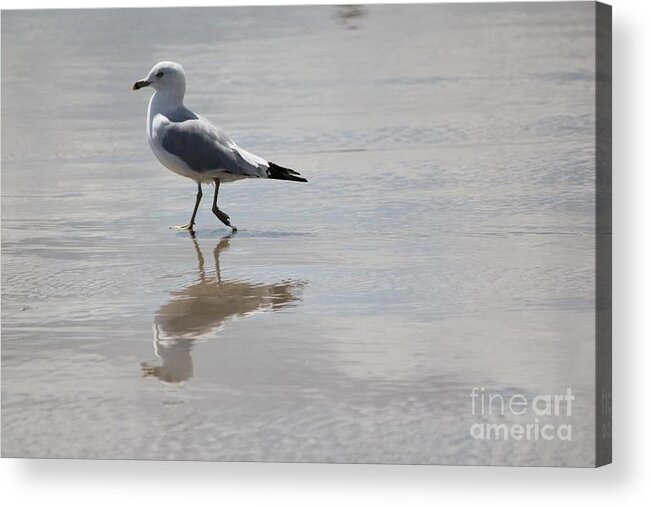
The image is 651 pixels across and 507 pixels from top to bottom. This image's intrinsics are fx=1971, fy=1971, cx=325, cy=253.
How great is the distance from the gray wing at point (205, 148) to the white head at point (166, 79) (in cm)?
14

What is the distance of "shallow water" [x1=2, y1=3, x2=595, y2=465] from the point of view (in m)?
6.87

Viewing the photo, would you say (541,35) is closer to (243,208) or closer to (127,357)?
(243,208)

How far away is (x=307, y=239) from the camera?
24.3 feet

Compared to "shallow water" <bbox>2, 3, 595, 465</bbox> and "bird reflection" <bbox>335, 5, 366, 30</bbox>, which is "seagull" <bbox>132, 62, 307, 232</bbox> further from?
"bird reflection" <bbox>335, 5, 366, 30</bbox>

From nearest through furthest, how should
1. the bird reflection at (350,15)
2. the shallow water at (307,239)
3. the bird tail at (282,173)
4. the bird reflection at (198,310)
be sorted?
1. the shallow water at (307,239)
2. the bird reflection at (198,310)
3. the bird reflection at (350,15)
4. the bird tail at (282,173)

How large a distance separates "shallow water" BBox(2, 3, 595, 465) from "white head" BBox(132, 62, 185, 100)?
2.0 inches

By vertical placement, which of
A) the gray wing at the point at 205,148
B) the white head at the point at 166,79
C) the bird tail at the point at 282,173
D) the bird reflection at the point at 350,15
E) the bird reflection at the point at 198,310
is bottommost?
the bird reflection at the point at 198,310

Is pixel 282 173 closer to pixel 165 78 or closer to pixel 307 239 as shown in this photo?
pixel 307 239

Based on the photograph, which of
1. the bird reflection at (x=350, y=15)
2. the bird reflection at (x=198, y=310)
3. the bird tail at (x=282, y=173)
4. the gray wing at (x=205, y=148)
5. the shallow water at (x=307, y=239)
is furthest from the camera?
the gray wing at (x=205, y=148)

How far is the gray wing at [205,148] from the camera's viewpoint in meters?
7.54

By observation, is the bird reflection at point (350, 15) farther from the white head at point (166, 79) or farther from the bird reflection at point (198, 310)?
the bird reflection at point (198, 310)

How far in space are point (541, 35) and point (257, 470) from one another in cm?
184

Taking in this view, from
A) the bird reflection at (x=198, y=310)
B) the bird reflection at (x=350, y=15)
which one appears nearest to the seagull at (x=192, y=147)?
the bird reflection at (x=198, y=310)

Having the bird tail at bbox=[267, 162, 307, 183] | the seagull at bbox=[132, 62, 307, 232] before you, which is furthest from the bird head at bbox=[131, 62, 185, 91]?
the bird tail at bbox=[267, 162, 307, 183]
